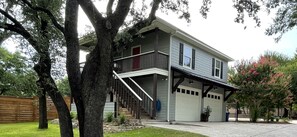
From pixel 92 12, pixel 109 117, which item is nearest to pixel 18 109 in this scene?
pixel 109 117

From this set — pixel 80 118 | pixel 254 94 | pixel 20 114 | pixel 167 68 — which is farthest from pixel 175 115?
pixel 80 118

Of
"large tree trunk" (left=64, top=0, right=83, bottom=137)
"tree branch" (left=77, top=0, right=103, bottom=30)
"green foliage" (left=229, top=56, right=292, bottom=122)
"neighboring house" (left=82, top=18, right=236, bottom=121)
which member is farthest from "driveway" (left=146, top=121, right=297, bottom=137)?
"green foliage" (left=229, top=56, right=292, bottom=122)

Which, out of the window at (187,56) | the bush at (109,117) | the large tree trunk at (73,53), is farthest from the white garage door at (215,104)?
the large tree trunk at (73,53)

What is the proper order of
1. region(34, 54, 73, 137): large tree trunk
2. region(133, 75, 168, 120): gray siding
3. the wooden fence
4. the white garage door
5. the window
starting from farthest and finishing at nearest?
the white garage door
the window
the wooden fence
region(133, 75, 168, 120): gray siding
region(34, 54, 73, 137): large tree trunk

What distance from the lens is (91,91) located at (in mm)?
5867

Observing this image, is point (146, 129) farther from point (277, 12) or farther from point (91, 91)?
point (277, 12)

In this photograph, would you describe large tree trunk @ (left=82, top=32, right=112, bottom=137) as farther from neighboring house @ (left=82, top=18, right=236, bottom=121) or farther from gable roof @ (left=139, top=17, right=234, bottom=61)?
gable roof @ (left=139, top=17, right=234, bottom=61)

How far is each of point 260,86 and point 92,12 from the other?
18713 millimetres

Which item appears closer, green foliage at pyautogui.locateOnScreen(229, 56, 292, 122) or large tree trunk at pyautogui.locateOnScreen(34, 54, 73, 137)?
large tree trunk at pyautogui.locateOnScreen(34, 54, 73, 137)

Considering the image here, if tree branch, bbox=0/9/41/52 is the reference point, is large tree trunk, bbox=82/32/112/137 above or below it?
below

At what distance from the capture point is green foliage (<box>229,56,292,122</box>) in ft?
71.8

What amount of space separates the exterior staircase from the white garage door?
6319 mm

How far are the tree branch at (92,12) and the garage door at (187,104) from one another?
39.1ft

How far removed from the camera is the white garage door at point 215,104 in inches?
819
